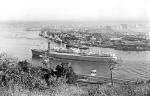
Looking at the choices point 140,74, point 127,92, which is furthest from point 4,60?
point 140,74

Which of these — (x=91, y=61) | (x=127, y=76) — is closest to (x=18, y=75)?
(x=127, y=76)

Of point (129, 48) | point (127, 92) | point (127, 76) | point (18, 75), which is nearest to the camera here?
point (127, 92)

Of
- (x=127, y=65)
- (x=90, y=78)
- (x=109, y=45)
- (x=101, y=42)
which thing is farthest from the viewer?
(x=101, y=42)

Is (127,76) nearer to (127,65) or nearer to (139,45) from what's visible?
(127,65)

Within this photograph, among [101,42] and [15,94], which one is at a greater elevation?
[15,94]

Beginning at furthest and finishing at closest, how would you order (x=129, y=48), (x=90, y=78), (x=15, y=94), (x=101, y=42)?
(x=101, y=42) → (x=129, y=48) → (x=90, y=78) → (x=15, y=94)

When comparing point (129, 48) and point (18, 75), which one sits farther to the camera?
point (129, 48)

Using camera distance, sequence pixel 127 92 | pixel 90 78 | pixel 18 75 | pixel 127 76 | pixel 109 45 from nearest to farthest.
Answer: pixel 127 92
pixel 18 75
pixel 90 78
pixel 127 76
pixel 109 45

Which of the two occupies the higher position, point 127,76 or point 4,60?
point 4,60

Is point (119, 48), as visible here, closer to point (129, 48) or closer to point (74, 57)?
point (129, 48)
